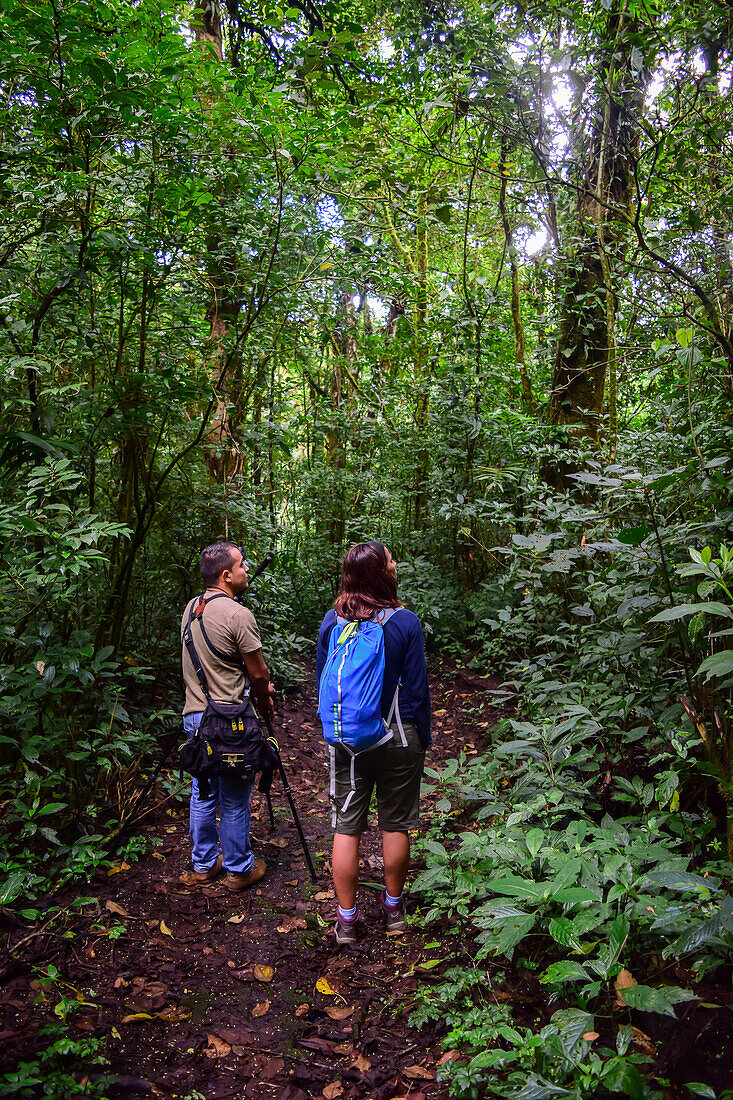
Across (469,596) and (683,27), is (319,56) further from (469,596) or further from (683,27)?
(469,596)

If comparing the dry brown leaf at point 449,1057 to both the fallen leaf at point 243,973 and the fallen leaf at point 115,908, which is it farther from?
the fallen leaf at point 115,908

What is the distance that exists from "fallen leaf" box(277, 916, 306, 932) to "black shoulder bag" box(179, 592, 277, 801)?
0.74 meters

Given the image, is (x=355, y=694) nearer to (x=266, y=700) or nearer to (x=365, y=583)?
(x=365, y=583)

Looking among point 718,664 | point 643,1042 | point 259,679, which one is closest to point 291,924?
point 259,679

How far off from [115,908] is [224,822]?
2.16 ft

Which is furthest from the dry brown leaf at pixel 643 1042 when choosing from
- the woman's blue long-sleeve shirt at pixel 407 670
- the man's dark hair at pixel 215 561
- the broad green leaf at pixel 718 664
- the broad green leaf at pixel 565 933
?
the man's dark hair at pixel 215 561

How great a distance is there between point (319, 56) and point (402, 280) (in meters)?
2.59

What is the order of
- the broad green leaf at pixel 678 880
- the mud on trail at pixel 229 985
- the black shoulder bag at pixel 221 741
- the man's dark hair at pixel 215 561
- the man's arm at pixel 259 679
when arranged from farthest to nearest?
the man's dark hair at pixel 215 561 < the man's arm at pixel 259 679 < the black shoulder bag at pixel 221 741 < the mud on trail at pixel 229 985 < the broad green leaf at pixel 678 880

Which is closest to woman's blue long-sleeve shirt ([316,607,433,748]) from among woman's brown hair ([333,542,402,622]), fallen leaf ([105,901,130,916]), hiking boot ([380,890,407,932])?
woman's brown hair ([333,542,402,622])

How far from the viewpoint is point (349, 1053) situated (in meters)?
2.44

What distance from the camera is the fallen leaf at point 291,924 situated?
3.27 m

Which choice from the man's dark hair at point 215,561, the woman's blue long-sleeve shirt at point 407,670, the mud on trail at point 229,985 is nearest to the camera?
the mud on trail at point 229,985

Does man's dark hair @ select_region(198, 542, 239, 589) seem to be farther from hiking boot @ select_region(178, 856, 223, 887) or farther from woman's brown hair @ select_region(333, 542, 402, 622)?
hiking boot @ select_region(178, 856, 223, 887)

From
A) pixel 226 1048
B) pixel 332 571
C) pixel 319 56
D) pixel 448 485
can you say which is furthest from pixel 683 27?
pixel 332 571
